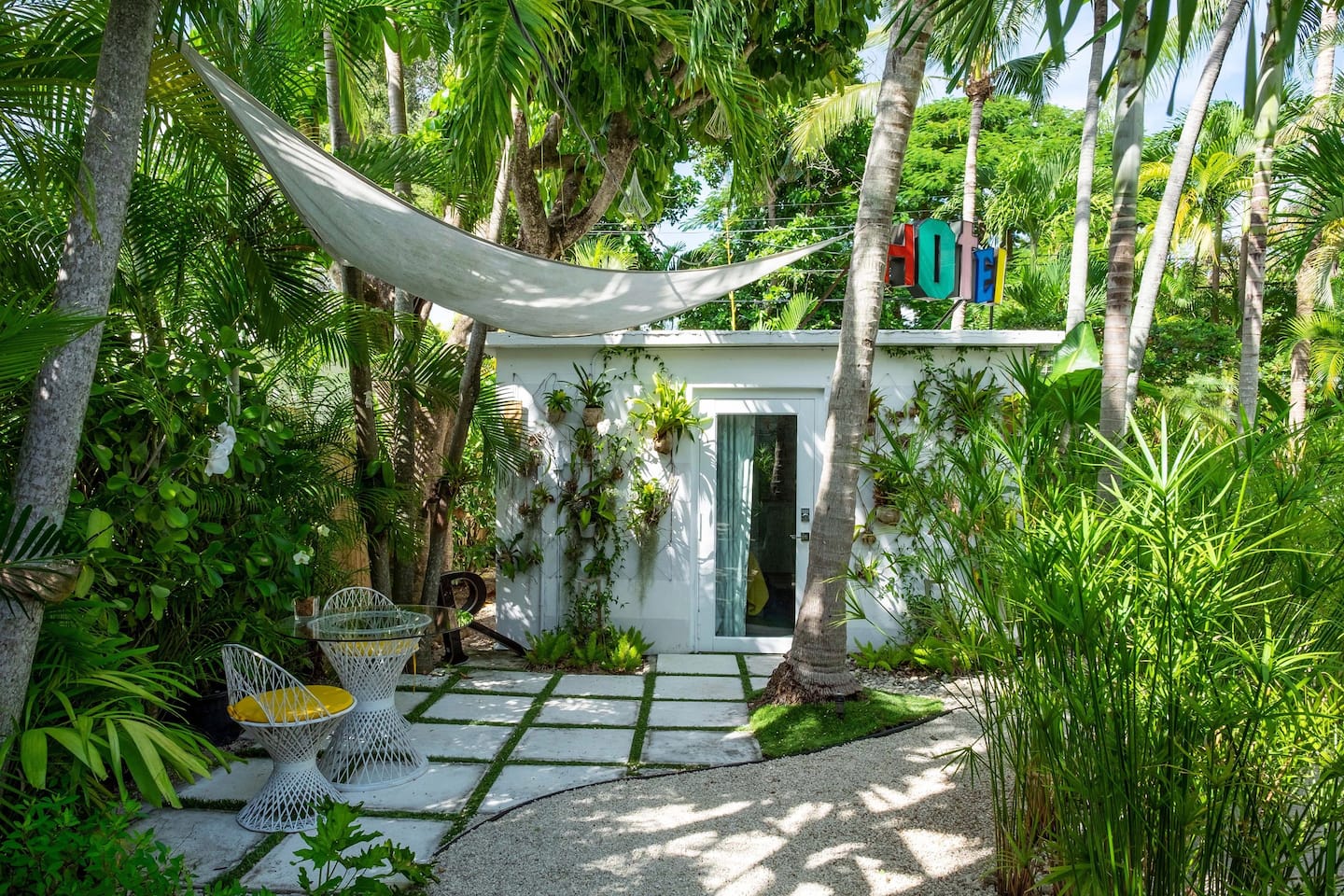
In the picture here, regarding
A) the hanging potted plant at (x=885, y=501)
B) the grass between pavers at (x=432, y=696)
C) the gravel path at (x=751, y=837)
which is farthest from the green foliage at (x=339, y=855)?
the hanging potted plant at (x=885, y=501)

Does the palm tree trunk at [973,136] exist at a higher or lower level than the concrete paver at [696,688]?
higher

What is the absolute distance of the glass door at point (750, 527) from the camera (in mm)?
5957

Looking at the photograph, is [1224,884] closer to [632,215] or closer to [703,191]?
[632,215]

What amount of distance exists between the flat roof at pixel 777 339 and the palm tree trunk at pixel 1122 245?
90.2 inches

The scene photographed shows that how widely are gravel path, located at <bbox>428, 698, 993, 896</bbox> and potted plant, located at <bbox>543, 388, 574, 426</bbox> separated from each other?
9.30 ft

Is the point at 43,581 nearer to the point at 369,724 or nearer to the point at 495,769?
the point at 369,724

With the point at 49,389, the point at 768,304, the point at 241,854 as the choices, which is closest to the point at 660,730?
the point at 241,854

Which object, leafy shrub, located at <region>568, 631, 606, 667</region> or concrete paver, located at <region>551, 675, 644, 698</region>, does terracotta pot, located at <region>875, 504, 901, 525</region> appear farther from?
leafy shrub, located at <region>568, 631, 606, 667</region>

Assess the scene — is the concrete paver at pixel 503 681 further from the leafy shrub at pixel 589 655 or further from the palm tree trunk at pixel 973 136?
the palm tree trunk at pixel 973 136

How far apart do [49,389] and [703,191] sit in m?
14.5

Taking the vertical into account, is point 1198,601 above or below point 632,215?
below

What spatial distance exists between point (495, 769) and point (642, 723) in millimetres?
866

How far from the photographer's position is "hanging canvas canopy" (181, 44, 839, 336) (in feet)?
9.22

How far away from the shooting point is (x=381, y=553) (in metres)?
5.04
